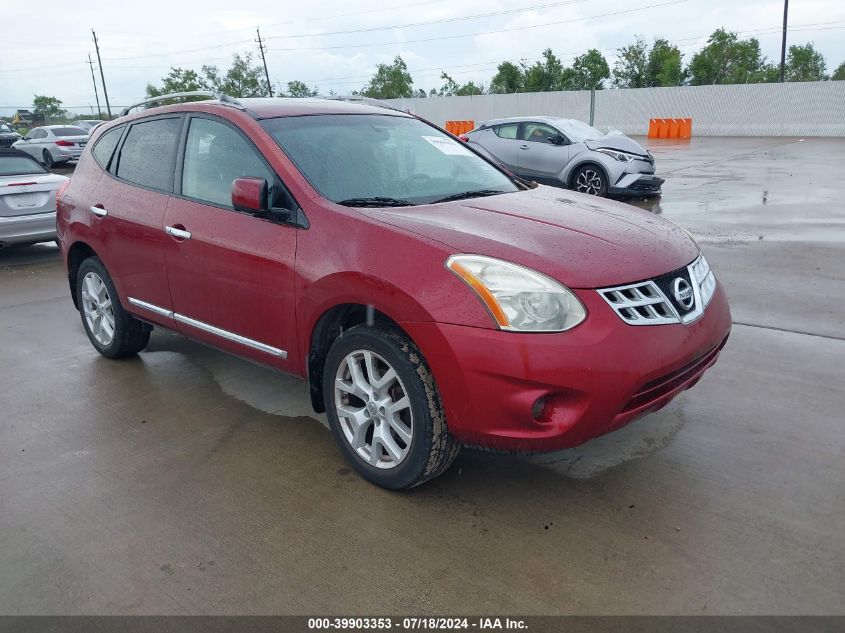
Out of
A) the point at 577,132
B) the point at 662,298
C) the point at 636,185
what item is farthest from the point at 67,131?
the point at 662,298

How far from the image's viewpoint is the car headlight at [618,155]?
1208 centimetres

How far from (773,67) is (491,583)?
80.0m

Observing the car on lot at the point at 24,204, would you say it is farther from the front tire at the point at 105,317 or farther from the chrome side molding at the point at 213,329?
the chrome side molding at the point at 213,329

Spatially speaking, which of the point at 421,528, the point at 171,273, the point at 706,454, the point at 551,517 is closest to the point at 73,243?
the point at 171,273

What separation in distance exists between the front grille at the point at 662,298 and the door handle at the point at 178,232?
2.37m

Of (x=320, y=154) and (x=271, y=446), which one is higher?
(x=320, y=154)

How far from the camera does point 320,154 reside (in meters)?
3.70

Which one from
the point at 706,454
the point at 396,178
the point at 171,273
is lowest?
the point at 706,454

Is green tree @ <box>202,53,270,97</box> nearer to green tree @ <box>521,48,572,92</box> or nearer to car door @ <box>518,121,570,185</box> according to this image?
green tree @ <box>521,48,572,92</box>

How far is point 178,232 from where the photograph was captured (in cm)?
401

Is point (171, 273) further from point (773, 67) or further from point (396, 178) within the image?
point (773, 67)
